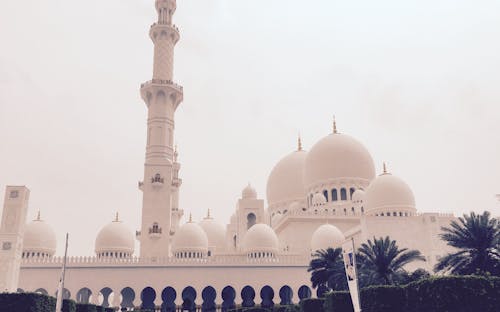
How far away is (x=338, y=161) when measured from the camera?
49312mm

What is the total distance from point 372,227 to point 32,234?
2711cm

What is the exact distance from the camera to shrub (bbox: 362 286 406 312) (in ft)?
68.8

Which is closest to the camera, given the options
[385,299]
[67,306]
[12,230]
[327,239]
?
[385,299]

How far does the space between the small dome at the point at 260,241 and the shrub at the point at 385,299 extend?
67.5ft

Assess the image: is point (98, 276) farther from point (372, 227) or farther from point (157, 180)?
point (372, 227)

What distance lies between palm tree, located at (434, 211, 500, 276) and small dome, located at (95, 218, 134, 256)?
86.6ft

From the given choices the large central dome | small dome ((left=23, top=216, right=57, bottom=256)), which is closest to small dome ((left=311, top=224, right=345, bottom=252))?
the large central dome

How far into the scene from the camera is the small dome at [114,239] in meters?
41.3

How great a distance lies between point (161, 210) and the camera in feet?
133

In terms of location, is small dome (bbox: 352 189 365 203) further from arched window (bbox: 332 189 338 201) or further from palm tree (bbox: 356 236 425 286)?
palm tree (bbox: 356 236 425 286)

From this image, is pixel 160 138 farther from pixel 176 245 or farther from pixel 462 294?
pixel 462 294

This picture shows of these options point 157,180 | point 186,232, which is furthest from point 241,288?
point 157,180

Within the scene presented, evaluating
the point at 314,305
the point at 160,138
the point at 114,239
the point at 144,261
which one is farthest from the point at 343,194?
the point at 314,305

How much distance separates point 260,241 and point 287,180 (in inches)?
574
